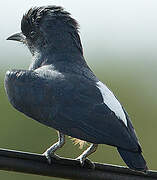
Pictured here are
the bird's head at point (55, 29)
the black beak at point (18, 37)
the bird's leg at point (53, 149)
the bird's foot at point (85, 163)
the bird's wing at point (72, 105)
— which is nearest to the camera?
the bird's foot at point (85, 163)

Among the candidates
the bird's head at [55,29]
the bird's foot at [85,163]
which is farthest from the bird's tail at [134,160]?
the bird's head at [55,29]

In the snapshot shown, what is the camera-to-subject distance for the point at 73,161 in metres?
9.17

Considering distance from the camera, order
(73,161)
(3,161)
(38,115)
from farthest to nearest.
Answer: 1. (38,115)
2. (73,161)
3. (3,161)

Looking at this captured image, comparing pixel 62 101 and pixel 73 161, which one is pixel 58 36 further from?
pixel 73 161

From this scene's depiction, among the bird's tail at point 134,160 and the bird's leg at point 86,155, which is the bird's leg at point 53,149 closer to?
the bird's leg at point 86,155

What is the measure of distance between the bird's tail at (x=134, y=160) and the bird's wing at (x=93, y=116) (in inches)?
2.0

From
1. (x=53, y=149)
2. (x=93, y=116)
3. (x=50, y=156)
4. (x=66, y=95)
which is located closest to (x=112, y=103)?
(x=93, y=116)

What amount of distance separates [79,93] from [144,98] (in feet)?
35.8

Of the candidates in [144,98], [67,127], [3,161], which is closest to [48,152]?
[67,127]

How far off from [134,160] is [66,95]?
35.0 inches

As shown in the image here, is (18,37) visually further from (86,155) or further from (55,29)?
(86,155)

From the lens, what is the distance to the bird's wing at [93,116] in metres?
9.34

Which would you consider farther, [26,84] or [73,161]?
[26,84]

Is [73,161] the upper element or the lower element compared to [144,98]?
upper
